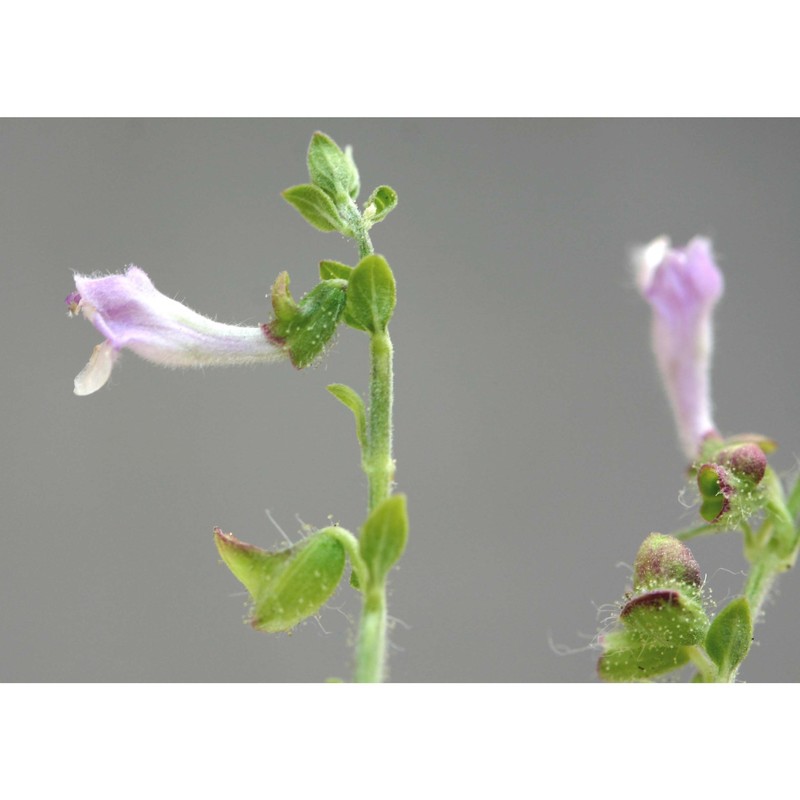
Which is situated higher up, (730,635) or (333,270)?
(333,270)

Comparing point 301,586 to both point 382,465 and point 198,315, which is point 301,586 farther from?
point 198,315

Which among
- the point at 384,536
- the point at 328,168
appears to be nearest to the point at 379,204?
the point at 328,168

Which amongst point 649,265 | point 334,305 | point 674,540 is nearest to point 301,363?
point 334,305

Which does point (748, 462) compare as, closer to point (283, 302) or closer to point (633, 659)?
point (633, 659)

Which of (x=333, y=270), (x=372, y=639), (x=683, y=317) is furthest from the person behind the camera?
(x=683, y=317)

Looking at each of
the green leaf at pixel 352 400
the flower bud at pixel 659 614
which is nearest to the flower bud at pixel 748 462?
the flower bud at pixel 659 614

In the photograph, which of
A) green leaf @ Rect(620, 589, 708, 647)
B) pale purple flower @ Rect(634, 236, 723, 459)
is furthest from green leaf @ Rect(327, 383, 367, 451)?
pale purple flower @ Rect(634, 236, 723, 459)
